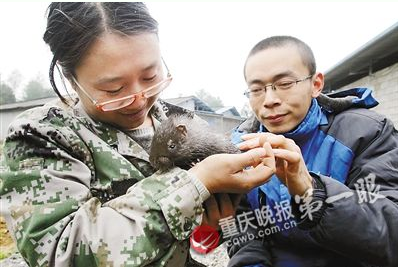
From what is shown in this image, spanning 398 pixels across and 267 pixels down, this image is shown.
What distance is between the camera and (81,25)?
1634 mm

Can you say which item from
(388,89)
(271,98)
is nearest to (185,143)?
(271,98)

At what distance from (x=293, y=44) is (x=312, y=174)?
91cm

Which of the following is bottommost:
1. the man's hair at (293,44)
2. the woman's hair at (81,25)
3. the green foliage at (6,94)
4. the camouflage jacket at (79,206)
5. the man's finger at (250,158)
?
the green foliage at (6,94)

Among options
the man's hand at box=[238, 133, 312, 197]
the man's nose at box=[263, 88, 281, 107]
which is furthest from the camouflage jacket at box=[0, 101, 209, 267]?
the man's nose at box=[263, 88, 281, 107]

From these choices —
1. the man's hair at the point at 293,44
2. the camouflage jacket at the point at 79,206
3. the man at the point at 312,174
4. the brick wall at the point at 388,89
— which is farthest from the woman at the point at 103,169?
the brick wall at the point at 388,89

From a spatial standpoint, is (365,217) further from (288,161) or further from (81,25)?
(81,25)

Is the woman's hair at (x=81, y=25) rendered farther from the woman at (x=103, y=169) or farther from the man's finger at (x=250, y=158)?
the man's finger at (x=250, y=158)

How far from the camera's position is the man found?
1.65 metres

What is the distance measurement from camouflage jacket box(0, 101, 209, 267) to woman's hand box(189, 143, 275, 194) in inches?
2.3

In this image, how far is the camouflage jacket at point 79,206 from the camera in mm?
1243

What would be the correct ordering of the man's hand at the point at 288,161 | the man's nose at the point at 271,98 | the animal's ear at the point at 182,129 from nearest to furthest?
1. the man's hand at the point at 288,161
2. the man's nose at the point at 271,98
3. the animal's ear at the point at 182,129

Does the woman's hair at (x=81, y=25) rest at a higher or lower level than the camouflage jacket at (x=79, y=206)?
higher

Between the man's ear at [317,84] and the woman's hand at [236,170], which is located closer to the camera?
the woman's hand at [236,170]

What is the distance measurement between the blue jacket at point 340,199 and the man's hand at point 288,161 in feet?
0.27
